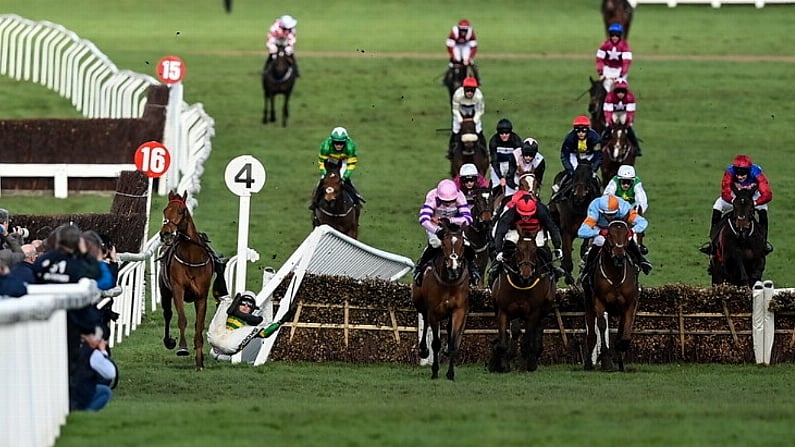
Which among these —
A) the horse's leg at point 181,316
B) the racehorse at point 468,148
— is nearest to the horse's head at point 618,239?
the horse's leg at point 181,316

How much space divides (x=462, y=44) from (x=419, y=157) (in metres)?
2.35

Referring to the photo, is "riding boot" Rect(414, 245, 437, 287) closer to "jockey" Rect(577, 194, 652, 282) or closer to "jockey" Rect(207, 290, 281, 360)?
"jockey" Rect(207, 290, 281, 360)

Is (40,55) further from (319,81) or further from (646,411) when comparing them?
(646,411)

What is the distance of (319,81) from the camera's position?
1419 inches

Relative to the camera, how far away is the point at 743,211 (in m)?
17.9

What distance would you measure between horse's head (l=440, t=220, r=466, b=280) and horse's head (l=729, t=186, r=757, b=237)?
3892 millimetres

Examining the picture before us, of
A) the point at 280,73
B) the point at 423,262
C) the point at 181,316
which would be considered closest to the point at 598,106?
the point at 280,73

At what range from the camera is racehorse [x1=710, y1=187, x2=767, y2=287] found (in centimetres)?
1795

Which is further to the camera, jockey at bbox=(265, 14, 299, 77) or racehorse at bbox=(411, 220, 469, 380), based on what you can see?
jockey at bbox=(265, 14, 299, 77)

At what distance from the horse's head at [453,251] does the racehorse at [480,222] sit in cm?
333

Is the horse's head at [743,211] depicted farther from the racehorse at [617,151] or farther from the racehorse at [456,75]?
the racehorse at [456,75]

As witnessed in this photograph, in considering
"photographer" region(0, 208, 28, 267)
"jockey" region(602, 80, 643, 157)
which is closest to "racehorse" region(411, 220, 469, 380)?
"photographer" region(0, 208, 28, 267)

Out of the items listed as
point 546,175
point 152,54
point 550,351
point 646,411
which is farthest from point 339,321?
point 152,54

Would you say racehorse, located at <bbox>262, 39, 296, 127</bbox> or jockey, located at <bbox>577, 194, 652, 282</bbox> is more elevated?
racehorse, located at <bbox>262, 39, 296, 127</bbox>
